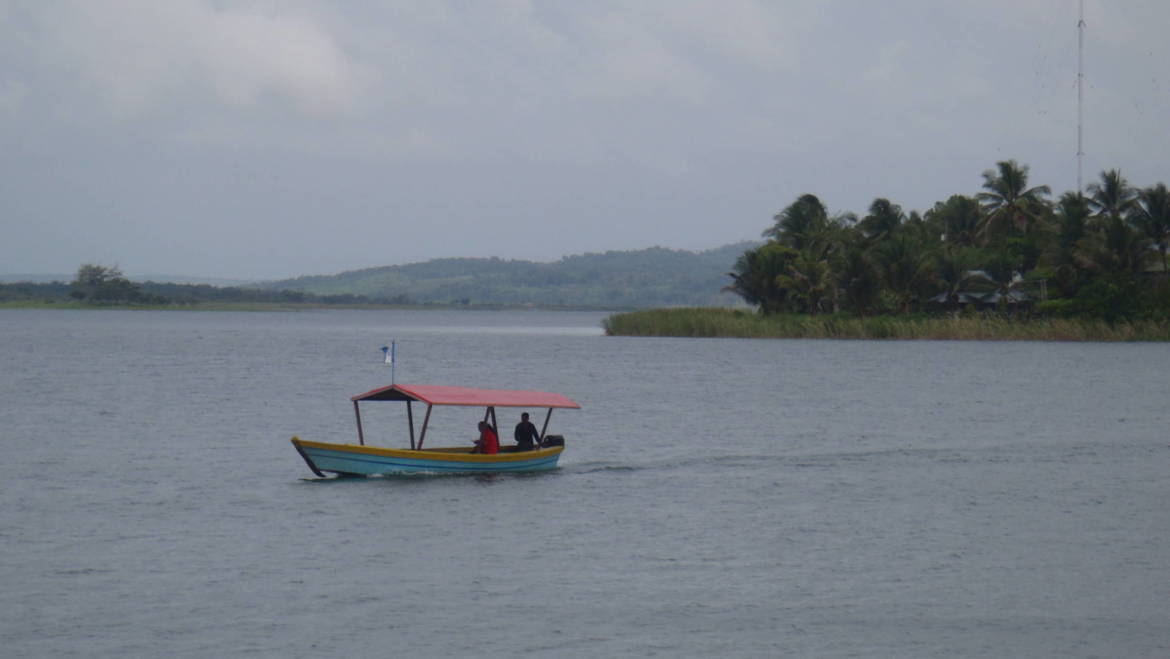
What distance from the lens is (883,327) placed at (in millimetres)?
99125

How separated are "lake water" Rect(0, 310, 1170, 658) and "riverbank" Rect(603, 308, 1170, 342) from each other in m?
38.8

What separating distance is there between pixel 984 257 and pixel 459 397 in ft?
249

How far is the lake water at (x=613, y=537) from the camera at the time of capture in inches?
712

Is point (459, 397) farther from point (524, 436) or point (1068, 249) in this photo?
point (1068, 249)

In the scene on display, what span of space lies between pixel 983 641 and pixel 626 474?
54.5ft

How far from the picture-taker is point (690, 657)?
55.7ft

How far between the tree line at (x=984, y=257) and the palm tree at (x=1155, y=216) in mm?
74

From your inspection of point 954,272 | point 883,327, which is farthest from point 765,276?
point 954,272

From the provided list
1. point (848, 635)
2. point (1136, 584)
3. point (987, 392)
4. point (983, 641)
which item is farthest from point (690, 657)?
point (987, 392)

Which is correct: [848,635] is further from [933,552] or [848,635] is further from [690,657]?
[933,552]

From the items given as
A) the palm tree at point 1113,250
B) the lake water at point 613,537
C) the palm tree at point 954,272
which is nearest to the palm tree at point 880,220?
the palm tree at point 954,272

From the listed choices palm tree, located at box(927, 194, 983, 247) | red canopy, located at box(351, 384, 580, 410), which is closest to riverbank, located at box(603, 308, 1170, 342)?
palm tree, located at box(927, 194, 983, 247)

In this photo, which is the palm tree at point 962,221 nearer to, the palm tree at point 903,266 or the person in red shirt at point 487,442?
the palm tree at point 903,266

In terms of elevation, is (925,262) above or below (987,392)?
above
